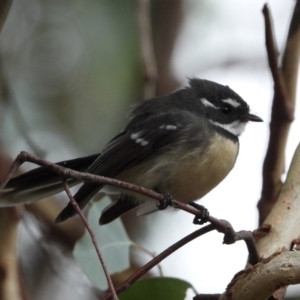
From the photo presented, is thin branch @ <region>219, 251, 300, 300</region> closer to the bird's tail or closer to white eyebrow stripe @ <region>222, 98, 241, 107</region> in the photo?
the bird's tail

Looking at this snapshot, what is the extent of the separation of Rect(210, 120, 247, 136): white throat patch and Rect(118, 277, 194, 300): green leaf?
30.8 inches

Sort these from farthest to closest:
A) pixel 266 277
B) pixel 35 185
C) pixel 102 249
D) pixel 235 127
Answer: pixel 235 127
pixel 102 249
pixel 35 185
pixel 266 277

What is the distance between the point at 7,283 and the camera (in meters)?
2.38

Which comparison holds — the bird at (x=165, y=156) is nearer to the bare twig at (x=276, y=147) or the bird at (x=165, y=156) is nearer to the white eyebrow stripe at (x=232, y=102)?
the white eyebrow stripe at (x=232, y=102)

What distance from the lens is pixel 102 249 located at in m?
2.52

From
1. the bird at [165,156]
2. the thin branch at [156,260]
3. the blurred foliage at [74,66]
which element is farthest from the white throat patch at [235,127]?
the blurred foliage at [74,66]

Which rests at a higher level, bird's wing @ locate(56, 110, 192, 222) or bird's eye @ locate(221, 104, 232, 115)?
bird's eye @ locate(221, 104, 232, 115)

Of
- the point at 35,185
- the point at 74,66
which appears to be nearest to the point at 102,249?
the point at 35,185

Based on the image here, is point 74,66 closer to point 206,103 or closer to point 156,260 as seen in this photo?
point 206,103

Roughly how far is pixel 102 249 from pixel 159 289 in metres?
0.45

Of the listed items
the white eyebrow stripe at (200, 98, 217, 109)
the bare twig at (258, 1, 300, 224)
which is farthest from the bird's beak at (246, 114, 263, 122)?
the bare twig at (258, 1, 300, 224)

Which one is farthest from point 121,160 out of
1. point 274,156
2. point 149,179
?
point 274,156

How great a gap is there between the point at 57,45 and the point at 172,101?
7.15ft

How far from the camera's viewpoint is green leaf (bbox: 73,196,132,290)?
7.73 feet
